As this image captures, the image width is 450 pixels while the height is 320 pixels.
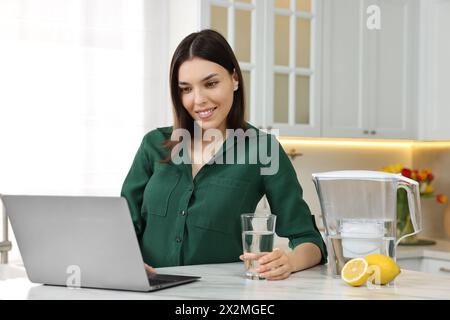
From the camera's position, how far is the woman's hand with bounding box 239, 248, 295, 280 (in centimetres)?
153

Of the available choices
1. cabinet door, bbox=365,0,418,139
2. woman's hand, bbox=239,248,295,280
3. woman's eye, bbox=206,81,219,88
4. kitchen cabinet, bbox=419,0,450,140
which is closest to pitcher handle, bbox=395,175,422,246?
woman's hand, bbox=239,248,295,280

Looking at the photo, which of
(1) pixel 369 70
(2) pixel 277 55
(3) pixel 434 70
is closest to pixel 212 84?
(2) pixel 277 55

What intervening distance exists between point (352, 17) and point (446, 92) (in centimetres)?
71

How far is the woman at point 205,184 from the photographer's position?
1943mm

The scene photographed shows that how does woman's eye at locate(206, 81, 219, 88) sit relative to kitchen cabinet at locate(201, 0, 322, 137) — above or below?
below

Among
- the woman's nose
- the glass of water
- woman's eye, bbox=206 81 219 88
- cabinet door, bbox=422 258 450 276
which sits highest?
woman's eye, bbox=206 81 219 88

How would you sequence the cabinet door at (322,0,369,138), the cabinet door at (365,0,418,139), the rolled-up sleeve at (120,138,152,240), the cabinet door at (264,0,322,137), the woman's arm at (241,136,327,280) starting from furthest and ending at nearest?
the cabinet door at (365,0,418,139) → the cabinet door at (322,0,369,138) → the cabinet door at (264,0,322,137) → the rolled-up sleeve at (120,138,152,240) → the woman's arm at (241,136,327,280)

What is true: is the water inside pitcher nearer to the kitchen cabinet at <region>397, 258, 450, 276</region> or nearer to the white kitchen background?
the white kitchen background

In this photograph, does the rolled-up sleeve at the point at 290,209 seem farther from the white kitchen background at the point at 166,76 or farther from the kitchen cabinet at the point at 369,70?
the kitchen cabinet at the point at 369,70

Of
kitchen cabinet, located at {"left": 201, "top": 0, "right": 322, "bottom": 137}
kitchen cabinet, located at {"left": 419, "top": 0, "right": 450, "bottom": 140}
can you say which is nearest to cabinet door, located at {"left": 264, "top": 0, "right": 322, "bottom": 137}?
kitchen cabinet, located at {"left": 201, "top": 0, "right": 322, "bottom": 137}

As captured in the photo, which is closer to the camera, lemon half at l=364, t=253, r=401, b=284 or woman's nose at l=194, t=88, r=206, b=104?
lemon half at l=364, t=253, r=401, b=284

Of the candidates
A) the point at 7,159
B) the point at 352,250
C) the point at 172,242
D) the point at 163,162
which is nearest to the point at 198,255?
the point at 172,242

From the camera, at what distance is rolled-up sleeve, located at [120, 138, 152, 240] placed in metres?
2.02

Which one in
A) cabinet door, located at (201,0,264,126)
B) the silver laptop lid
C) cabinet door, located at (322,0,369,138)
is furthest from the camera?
cabinet door, located at (322,0,369,138)
